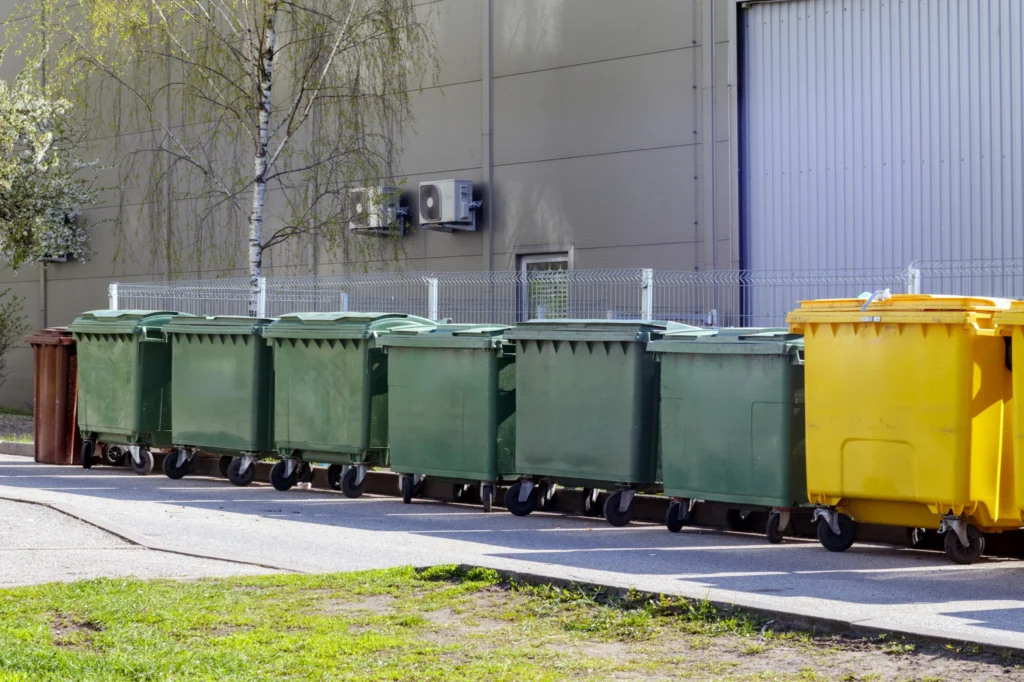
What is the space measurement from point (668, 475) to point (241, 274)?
46.9ft

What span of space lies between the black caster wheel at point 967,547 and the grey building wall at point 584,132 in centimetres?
931

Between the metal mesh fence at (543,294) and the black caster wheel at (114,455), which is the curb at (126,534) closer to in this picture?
the black caster wheel at (114,455)

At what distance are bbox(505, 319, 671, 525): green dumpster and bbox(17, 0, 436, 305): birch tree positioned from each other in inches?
291

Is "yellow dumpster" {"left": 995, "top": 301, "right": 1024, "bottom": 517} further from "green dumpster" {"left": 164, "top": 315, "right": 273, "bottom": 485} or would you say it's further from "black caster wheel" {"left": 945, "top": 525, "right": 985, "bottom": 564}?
"green dumpster" {"left": 164, "top": 315, "right": 273, "bottom": 485}

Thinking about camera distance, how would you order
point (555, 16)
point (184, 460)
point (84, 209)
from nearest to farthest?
point (184, 460) < point (555, 16) < point (84, 209)

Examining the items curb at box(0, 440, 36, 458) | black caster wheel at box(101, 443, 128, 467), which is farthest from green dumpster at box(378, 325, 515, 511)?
curb at box(0, 440, 36, 458)

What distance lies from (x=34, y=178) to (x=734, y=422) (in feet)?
58.7

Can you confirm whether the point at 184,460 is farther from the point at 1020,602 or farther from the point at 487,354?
the point at 1020,602

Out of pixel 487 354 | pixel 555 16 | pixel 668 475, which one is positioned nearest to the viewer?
pixel 668 475

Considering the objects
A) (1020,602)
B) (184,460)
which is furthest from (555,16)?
(1020,602)

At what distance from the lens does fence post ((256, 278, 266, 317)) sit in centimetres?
1717

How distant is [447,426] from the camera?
459 inches

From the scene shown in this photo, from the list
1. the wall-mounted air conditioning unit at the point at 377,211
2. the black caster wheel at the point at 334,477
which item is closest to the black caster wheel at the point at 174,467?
the black caster wheel at the point at 334,477

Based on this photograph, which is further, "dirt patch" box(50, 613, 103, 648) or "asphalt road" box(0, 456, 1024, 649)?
"asphalt road" box(0, 456, 1024, 649)
